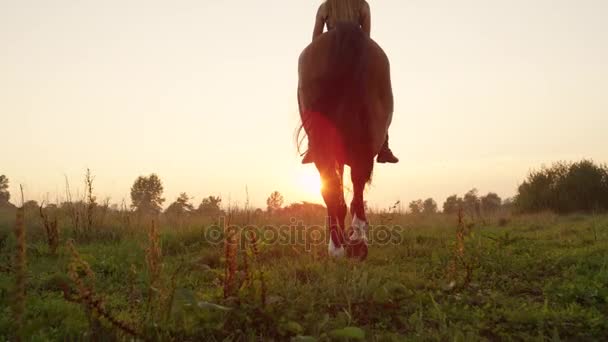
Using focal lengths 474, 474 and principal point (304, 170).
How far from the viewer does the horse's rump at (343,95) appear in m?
4.30

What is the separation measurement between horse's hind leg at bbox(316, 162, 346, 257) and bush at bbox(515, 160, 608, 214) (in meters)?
15.9

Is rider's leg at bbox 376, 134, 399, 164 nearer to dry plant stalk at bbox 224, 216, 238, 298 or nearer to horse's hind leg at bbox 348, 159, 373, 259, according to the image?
horse's hind leg at bbox 348, 159, 373, 259

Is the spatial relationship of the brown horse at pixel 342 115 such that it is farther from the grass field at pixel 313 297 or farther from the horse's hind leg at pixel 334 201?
the grass field at pixel 313 297

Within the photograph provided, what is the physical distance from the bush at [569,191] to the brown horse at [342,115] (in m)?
15.7

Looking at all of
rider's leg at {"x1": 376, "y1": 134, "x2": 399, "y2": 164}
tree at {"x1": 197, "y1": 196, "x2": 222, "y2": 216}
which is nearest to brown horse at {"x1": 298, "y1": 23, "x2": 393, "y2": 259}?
rider's leg at {"x1": 376, "y1": 134, "x2": 399, "y2": 164}

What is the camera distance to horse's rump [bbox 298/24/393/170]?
4297mm

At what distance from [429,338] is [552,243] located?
4.11 metres

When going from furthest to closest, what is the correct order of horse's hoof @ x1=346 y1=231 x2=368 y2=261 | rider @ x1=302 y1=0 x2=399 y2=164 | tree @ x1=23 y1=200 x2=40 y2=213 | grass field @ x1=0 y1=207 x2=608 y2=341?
tree @ x1=23 y1=200 x2=40 y2=213 < rider @ x1=302 y1=0 x2=399 y2=164 < horse's hoof @ x1=346 y1=231 x2=368 y2=261 < grass field @ x1=0 y1=207 x2=608 y2=341

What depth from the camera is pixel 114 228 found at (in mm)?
6758

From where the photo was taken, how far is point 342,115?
4.30 m

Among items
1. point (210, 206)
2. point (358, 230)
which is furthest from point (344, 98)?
point (210, 206)

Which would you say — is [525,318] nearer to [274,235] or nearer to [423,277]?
[423,277]

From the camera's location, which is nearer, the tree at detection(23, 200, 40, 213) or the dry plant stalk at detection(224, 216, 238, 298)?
the dry plant stalk at detection(224, 216, 238, 298)

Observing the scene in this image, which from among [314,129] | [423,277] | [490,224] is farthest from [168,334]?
[490,224]
